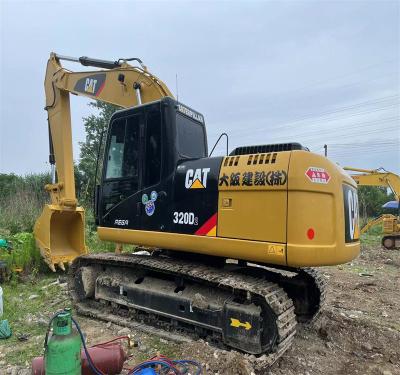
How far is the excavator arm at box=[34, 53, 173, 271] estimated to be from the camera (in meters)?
6.47

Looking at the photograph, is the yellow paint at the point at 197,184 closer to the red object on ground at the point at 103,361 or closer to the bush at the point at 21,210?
the red object on ground at the point at 103,361

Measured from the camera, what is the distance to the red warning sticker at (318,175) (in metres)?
3.85

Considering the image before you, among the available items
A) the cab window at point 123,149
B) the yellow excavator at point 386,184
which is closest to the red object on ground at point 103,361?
the cab window at point 123,149

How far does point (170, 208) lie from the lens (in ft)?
15.4

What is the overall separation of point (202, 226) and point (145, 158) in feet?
3.84

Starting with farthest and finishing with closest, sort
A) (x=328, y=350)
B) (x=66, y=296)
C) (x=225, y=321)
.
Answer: (x=66, y=296), (x=328, y=350), (x=225, y=321)

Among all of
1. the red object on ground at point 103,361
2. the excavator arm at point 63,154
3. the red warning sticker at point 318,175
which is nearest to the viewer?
the red object on ground at point 103,361

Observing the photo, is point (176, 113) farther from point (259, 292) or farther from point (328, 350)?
point (328, 350)

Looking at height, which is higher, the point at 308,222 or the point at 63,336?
the point at 308,222

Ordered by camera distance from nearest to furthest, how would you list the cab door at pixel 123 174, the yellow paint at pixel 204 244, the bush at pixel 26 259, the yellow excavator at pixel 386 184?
1. the yellow paint at pixel 204 244
2. the cab door at pixel 123 174
3. the bush at pixel 26 259
4. the yellow excavator at pixel 386 184

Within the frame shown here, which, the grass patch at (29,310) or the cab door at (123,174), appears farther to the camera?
the cab door at (123,174)

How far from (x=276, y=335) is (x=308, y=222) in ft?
3.66

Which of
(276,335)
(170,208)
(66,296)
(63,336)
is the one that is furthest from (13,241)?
(276,335)

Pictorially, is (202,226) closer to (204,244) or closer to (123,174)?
(204,244)
